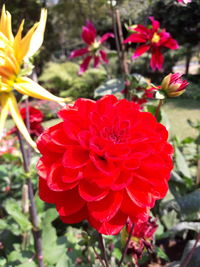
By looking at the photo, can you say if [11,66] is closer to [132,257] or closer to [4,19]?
[4,19]

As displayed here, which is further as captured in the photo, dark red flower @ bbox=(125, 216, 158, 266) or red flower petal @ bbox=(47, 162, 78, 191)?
dark red flower @ bbox=(125, 216, 158, 266)

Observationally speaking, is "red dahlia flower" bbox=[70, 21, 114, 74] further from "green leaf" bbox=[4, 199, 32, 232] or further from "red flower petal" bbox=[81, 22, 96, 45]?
"green leaf" bbox=[4, 199, 32, 232]

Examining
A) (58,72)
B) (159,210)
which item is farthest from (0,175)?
(58,72)

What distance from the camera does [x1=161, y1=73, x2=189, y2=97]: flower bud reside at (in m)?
0.47

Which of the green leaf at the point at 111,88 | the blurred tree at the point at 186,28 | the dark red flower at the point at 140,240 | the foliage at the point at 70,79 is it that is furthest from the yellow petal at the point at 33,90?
the foliage at the point at 70,79

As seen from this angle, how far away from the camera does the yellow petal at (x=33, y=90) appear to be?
46 cm

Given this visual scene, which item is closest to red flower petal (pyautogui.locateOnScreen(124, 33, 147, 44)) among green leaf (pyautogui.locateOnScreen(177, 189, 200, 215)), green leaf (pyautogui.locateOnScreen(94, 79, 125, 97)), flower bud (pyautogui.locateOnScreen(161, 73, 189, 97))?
green leaf (pyautogui.locateOnScreen(94, 79, 125, 97))

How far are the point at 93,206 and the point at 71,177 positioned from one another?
0.15 ft

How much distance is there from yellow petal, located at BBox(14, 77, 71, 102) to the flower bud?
6.5 inches

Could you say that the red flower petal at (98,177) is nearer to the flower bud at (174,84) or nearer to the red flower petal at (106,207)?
the red flower petal at (106,207)

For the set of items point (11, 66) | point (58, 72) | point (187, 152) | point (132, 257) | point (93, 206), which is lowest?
point (58, 72)

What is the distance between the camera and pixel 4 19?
1.57ft

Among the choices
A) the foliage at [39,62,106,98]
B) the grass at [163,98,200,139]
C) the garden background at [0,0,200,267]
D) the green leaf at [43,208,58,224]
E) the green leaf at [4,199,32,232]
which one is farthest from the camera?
the foliage at [39,62,106,98]

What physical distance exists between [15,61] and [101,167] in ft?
0.81
